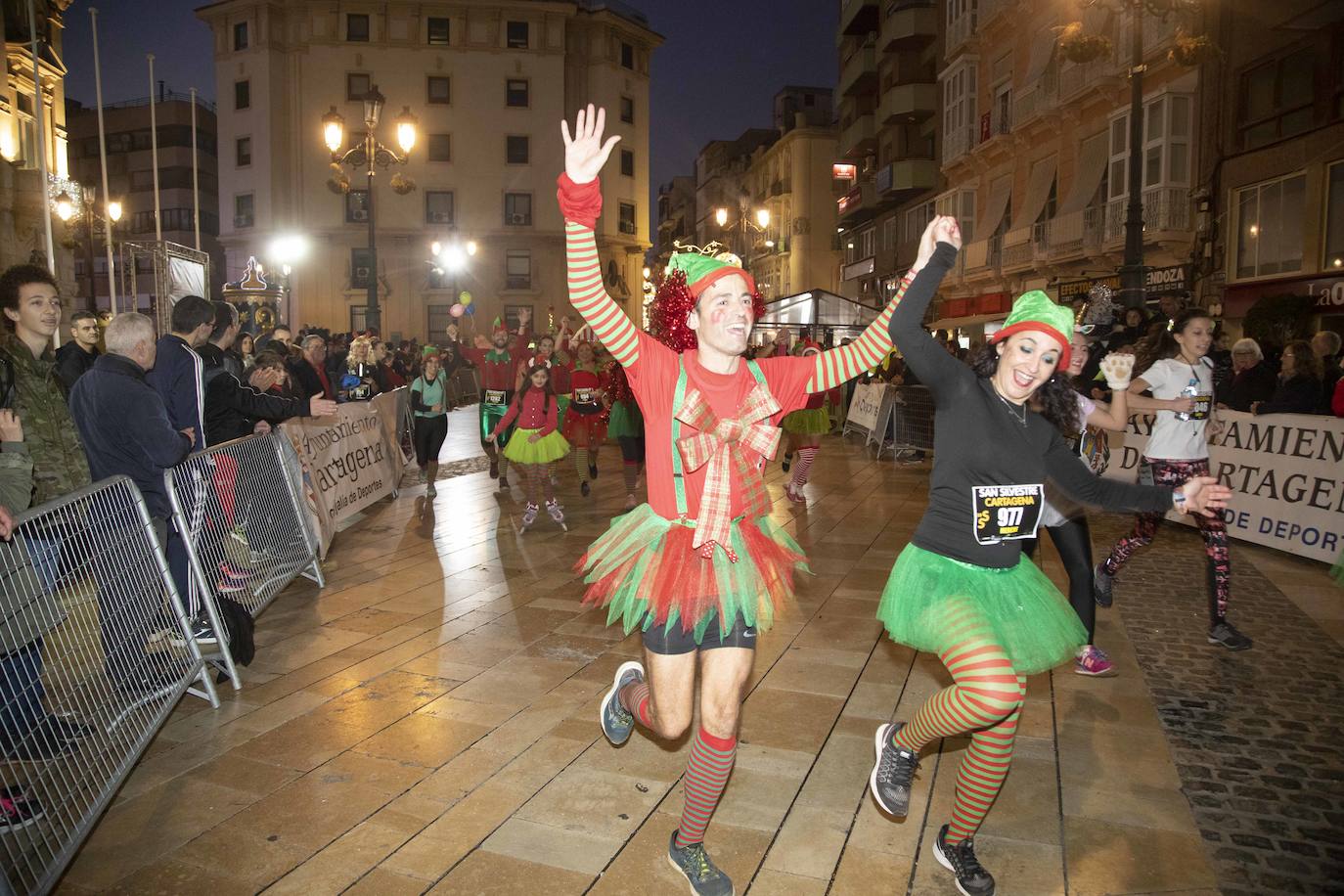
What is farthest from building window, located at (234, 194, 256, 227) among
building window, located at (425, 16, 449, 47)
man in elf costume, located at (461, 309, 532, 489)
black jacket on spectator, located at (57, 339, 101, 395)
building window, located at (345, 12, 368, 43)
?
black jacket on spectator, located at (57, 339, 101, 395)

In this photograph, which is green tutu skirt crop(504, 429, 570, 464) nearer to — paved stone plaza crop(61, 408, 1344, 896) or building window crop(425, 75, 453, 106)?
paved stone plaza crop(61, 408, 1344, 896)

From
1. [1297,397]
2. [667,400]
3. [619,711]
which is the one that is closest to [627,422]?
[1297,397]

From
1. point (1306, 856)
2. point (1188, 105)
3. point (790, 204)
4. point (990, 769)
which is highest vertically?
point (790, 204)

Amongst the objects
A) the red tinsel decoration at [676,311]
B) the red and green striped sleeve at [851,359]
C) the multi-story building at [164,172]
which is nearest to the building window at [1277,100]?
the red and green striped sleeve at [851,359]

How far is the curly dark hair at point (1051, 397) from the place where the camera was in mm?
3627

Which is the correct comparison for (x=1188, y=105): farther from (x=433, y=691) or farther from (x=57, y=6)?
(x=57, y=6)

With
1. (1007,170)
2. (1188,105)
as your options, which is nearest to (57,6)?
(1007,170)

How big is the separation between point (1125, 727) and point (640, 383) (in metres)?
3.20

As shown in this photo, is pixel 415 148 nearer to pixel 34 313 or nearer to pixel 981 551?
pixel 34 313

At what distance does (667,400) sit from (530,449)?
6.77 meters

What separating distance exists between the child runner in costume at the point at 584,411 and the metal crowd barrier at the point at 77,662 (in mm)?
7174

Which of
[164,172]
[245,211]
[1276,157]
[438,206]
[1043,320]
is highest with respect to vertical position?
[164,172]

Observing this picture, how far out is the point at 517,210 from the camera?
1860 inches

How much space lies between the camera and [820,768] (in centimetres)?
412
